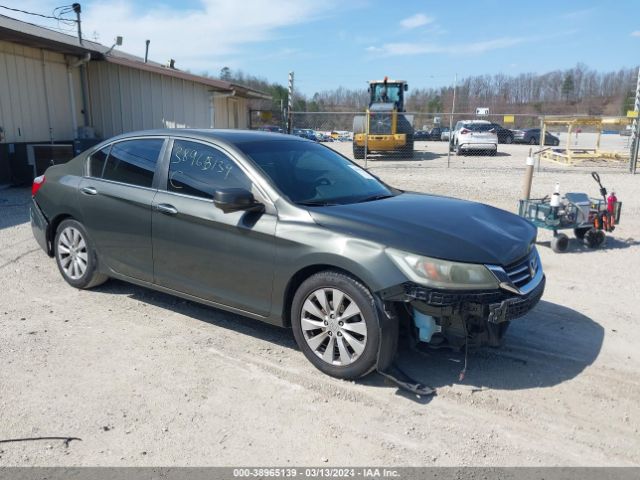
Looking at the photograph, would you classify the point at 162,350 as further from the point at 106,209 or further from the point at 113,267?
the point at 106,209

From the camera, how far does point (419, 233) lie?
3543 millimetres

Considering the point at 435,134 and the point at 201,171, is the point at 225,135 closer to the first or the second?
the point at 201,171

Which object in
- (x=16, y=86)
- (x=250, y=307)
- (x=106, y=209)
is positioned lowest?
(x=250, y=307)

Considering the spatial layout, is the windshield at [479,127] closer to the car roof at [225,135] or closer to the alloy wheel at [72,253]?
the car roof at [225,135]

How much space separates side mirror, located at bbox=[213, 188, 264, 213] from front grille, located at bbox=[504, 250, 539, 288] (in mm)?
1794

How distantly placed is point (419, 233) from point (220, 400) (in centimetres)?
167

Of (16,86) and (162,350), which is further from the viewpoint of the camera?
(16,86)

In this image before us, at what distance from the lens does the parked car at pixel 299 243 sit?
11.1ft

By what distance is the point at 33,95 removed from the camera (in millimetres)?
14031

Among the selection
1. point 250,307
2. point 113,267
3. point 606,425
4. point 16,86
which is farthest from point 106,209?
point 16,86

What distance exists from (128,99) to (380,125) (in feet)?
33.4

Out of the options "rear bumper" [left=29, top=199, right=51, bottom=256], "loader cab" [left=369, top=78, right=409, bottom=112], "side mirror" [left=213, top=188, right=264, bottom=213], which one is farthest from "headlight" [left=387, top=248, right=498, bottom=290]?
"loader cab" [left=369, top=78, right=409, bottom=112]

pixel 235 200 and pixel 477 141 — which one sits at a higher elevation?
pixel 235 200

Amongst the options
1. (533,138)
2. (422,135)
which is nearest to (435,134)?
(422,135)
